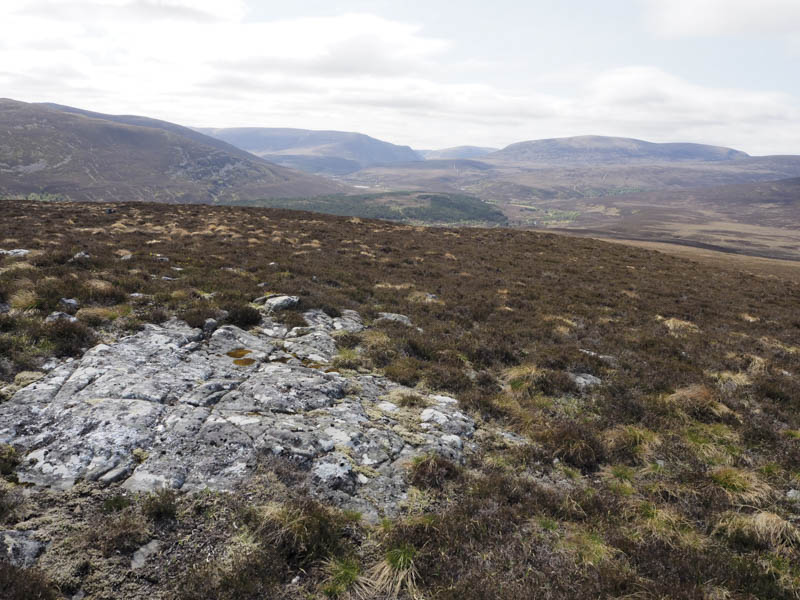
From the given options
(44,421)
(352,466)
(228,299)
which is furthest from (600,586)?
(228,299)

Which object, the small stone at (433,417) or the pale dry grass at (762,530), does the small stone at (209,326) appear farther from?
the pale dry grass at (762,530)

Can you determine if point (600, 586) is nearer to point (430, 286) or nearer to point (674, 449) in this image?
point (674, 449)

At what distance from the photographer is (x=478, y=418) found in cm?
873

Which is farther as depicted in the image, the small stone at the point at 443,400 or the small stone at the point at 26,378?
the small stone at the point at 443,400

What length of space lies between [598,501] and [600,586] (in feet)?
5.73

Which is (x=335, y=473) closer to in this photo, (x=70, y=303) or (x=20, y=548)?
(x=20, y=548)

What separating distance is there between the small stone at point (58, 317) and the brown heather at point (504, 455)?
0.26m

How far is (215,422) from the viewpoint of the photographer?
23.2 feet

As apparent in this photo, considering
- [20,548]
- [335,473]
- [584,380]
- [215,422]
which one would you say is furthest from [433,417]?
[20,548]

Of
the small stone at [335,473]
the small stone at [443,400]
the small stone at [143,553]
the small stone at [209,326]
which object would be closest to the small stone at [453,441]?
the small stone at [443,400]

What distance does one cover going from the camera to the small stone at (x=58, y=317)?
31.6 feet

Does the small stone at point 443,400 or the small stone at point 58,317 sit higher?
the small stone at point 58,317

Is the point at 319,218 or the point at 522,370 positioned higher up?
the point at 319,218

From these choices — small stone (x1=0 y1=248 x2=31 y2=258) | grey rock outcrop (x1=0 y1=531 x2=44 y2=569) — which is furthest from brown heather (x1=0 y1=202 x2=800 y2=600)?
small stone (x1=0 y1=248 x2=31 y2=258)
